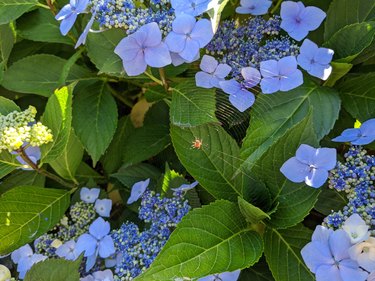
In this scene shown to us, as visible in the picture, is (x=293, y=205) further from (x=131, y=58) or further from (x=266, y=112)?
(x=131, y=58)

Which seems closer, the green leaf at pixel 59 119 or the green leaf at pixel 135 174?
the green leaf at pixel 59 119

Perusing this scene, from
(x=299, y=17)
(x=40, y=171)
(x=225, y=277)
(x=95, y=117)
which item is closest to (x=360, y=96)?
(x=299, y=17)

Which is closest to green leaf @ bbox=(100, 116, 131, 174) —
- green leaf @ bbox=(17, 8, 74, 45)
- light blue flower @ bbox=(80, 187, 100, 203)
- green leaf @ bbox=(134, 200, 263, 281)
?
light blue flower @ bbox=(80, 187, 100, 203)

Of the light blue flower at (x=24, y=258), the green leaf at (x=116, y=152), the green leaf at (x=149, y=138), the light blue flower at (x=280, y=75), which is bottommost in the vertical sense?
the light blue flower at (x=24, y=258)

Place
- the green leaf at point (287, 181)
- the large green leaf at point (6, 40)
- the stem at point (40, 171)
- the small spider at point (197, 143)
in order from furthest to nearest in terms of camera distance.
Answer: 1. the large green leaf at point (6, 40)
2. the stem at point (40, 171)
3. the small spider at point (197, 143)
4. the green leaf at point (287, 181)

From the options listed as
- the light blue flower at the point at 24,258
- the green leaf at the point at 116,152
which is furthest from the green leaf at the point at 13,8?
the light blue flower at the point at 24,258

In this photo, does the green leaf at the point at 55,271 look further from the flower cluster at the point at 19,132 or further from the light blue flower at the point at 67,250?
the flower cluster at the point at 19,132

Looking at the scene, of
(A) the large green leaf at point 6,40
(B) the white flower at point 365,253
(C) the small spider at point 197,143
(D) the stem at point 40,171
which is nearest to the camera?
(B) the white flower at point 365,253

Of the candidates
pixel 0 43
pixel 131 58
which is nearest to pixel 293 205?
pixel 131 58
